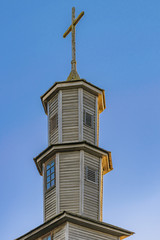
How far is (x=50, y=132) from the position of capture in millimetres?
49469

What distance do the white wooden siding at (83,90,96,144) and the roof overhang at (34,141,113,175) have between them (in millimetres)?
1084

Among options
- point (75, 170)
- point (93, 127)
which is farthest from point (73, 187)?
point (93, 127)

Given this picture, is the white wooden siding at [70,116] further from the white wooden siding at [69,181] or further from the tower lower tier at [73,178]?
the white wooden siding at [69,181]

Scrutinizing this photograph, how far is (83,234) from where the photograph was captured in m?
43.4

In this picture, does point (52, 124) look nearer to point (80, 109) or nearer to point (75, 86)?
point (80, 109)

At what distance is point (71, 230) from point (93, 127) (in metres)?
8.47

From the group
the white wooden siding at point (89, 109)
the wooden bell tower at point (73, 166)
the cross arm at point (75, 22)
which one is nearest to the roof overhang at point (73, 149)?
the wooden bell tower at point (73, 166)

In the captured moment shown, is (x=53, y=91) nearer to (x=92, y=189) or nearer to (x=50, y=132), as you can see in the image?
(x=50, y=132)

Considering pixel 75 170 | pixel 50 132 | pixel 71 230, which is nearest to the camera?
pixel 71 230

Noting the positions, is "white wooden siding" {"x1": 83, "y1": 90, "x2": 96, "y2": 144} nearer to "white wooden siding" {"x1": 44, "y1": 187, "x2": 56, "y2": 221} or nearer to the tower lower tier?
the tower lower tier

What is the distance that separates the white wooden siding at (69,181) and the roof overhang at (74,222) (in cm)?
129

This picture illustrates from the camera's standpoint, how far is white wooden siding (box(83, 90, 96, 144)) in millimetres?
48156

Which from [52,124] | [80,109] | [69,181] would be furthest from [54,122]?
[69,181]

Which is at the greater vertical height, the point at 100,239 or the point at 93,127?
the point at 93,127
